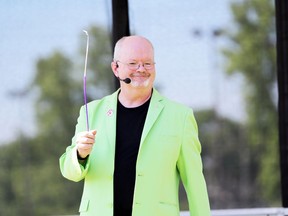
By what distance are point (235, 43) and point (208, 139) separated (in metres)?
0.65

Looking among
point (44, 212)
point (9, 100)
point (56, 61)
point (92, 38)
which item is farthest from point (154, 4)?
point (44, 212)

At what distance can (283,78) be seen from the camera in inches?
123

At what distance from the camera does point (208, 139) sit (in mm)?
3971

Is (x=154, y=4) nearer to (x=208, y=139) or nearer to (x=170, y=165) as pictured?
(x=208, y=139)

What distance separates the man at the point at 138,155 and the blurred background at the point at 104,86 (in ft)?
3.18

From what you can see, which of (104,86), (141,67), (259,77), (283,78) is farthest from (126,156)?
(259,77)

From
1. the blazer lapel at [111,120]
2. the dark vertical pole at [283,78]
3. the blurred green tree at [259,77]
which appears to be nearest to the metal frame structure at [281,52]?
the dark vertical pole at [283,78]

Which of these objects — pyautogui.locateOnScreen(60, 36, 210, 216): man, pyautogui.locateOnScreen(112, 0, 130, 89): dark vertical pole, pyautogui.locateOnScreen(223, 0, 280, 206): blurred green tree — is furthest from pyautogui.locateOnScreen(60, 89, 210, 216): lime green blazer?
pyautogui.locateOnScreen(223, 0, 280, 206): blurred green tree

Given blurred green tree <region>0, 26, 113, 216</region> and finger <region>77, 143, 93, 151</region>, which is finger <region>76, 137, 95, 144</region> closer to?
finger <region>77, 143, 93, 151</region>

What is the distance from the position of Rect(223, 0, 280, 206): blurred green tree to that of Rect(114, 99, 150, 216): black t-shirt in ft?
5.46

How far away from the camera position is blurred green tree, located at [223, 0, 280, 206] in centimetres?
390

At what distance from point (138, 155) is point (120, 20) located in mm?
1027

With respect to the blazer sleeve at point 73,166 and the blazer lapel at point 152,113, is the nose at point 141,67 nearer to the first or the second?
the blazer lapel at point 152,113

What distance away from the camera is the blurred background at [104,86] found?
353 cm
